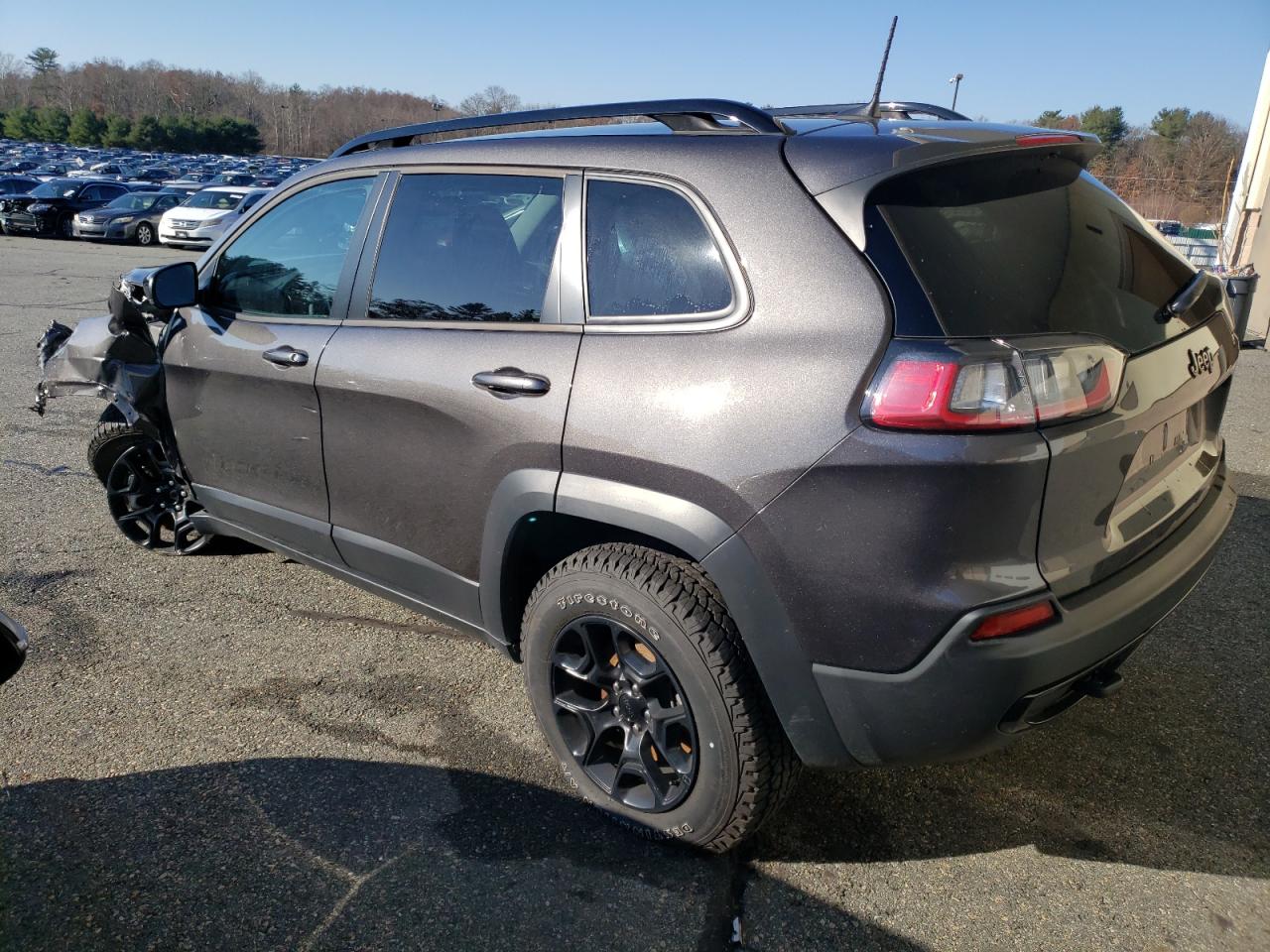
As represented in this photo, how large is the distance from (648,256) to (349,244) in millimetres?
1323

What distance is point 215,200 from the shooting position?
75.1 feet

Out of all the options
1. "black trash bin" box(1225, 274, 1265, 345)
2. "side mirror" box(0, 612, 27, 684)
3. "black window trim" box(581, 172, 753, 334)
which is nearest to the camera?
"side mirror" box(0, 612, 27, 684)

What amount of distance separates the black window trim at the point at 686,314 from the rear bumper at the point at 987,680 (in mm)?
855

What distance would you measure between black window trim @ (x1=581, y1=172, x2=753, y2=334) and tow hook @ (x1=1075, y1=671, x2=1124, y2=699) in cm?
119

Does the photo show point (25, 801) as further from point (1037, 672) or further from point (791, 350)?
point (1037, 672)

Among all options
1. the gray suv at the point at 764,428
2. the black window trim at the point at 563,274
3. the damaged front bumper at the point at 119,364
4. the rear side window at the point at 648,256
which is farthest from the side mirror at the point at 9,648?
the damaged front bumper at the point at 119,364

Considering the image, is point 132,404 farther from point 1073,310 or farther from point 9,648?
point 1073,310

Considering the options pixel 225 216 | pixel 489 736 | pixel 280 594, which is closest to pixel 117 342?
pixel 280 594

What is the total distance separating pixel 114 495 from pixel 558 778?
9.65ft

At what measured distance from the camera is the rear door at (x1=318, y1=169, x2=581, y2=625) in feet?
8.77

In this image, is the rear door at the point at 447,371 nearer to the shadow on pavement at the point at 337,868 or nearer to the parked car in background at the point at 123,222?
the shadow on pavement at the point at 337,868

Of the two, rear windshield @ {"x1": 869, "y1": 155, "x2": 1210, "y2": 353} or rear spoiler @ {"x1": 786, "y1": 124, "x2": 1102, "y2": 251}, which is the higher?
rear spoiler @ {"x1": 786, "y1": 124, "x2": 1102, "y2": 251}

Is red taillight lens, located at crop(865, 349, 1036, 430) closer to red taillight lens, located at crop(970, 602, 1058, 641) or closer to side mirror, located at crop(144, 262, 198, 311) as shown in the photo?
red taillight lens, located at crop(970, 602, 1058, 641)

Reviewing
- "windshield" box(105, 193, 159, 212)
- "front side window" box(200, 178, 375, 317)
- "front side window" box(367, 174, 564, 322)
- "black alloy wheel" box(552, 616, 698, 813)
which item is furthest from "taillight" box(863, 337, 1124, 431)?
"windshield" box(105, 193, 159, 212)
